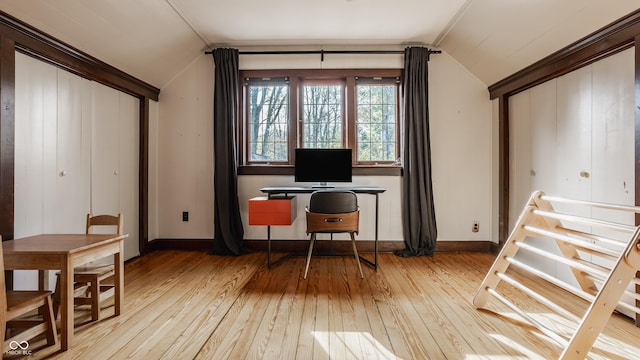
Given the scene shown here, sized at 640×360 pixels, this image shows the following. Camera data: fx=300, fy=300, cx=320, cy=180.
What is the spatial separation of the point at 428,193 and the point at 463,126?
0.95 metres

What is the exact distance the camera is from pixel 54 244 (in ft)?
5.81

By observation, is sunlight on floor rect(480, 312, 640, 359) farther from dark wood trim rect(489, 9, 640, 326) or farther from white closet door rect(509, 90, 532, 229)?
white closet door rect(509, 90, 532, 229)

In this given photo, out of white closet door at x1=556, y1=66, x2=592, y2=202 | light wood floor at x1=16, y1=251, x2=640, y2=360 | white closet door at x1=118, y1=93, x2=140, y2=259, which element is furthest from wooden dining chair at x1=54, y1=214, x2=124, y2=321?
white closet door at x1=556, y1=66, x2=592, y2=202

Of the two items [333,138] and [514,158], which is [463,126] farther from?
[333,138]

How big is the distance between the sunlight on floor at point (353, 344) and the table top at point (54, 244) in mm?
1435

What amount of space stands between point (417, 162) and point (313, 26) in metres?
1.89

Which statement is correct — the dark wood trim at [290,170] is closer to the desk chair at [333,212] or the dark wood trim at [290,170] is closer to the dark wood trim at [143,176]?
the desk chair at [333,212]

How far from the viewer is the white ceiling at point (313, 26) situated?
2248 mm

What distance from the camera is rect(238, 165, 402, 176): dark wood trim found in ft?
11.9

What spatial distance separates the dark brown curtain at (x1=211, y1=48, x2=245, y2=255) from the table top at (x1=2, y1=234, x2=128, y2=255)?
1.53 m

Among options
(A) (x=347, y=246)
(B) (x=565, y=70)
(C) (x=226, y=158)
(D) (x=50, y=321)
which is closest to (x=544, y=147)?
(B) (x=565, y=70)

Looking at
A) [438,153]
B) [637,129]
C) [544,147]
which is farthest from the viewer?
[438,153]

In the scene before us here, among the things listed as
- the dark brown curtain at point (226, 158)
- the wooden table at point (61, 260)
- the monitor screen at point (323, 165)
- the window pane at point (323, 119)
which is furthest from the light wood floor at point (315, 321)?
the window pane at point (323, 119)

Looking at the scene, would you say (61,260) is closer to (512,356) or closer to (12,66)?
(12,66)
